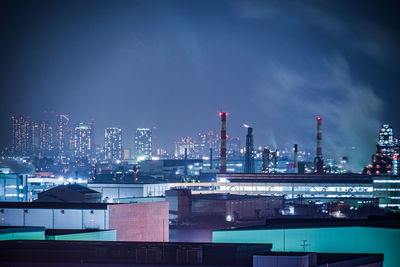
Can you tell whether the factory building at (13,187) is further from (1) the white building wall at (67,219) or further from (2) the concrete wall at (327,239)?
(2) the concrete wall at (327,239)

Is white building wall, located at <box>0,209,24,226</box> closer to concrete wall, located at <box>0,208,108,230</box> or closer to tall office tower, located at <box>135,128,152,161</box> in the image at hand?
concrete wall, located at <box>0,208,108,230</box>

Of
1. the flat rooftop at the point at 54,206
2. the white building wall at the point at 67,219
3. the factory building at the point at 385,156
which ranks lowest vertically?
the white building wall at the point at 67,219

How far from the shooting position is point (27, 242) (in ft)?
46.9

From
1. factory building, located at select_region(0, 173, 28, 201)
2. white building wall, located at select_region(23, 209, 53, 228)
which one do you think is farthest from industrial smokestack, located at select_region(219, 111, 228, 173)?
white building wall, located at select_region(23, 209, 53, 228)

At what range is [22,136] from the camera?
449 feet

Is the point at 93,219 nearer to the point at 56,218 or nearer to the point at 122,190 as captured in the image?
the point at 56,218

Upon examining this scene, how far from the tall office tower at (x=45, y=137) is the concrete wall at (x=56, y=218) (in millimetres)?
125259

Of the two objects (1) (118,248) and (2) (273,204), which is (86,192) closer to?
(2) (273,204)

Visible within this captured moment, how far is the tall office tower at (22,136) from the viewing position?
5290 inches

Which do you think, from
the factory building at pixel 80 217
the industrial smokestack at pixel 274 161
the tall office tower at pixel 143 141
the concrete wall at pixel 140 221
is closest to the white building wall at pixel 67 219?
the factory building at pixel 80 217

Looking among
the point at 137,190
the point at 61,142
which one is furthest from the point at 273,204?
the point at 61,142

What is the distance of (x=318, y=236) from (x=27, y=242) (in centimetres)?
612

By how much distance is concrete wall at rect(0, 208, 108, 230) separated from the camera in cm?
2084

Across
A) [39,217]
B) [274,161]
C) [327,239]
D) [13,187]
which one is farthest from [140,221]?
[274,161]
